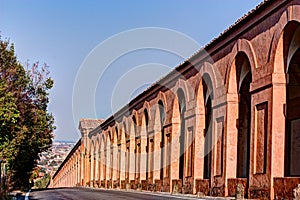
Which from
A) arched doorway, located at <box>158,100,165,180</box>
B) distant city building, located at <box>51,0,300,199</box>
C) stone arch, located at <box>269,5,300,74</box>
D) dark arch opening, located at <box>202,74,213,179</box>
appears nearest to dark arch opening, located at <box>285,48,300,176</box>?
distant city building, located at <box>51,0,300,199</box>

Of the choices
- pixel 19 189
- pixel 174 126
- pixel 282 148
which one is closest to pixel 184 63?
pixel 174 126

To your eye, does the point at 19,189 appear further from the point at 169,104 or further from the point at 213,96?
the point at 213,96

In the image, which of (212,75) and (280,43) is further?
(212,75)

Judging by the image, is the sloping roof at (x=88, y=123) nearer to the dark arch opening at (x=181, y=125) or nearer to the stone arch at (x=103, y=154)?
the stone arch at (x=103, y=154)

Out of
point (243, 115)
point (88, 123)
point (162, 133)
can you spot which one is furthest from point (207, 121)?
point (88, 123)

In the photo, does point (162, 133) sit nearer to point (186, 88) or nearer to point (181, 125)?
point (181, 125)

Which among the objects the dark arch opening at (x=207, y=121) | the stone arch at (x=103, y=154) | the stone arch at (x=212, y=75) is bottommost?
the stone arch at (x=103, y=154)

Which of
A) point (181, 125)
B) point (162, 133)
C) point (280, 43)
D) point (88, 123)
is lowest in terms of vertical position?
point (162, 133)

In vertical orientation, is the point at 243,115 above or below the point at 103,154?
above

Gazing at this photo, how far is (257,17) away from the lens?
2161 cm

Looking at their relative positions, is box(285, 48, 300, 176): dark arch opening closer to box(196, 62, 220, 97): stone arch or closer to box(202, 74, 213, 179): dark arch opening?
box(196, 62, 220, 97): stone arch

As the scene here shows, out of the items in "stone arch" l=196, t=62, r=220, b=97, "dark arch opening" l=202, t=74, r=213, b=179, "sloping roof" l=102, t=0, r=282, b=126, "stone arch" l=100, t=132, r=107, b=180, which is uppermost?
"sloping roof" l=102, t=0, r=282, b=126

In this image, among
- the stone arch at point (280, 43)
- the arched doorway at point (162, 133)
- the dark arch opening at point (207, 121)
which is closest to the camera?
the stone arch at point (280, 43)

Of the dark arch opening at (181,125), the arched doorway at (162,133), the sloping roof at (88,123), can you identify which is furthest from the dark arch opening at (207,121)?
the sloping roof at (88,123)
